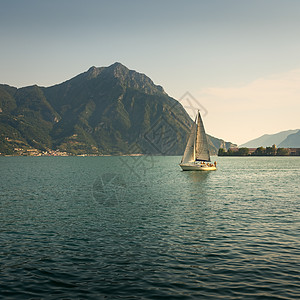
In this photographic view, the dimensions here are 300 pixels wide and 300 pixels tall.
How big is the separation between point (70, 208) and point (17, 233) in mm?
14833

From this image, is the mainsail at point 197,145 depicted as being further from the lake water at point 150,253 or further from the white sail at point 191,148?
the lake water at point 150,253

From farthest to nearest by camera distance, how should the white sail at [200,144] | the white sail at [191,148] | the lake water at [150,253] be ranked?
the white sail at [200,144]
the white sail at [191,148]
the lake water at [150,253]

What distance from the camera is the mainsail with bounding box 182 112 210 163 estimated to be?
123m

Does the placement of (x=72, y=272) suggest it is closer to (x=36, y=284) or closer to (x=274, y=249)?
(x=36, y=284)

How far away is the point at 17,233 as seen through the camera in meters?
30.0

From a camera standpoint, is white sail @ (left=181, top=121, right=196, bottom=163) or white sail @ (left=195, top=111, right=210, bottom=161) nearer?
white sail @ (left=181, top=121, right=196, bottom=163)

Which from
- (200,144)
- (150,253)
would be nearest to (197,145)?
(200,144)

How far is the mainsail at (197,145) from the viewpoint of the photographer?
123 metres

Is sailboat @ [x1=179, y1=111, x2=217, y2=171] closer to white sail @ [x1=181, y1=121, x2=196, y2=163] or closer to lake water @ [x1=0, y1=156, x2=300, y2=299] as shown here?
white sail @ [x1=181, y1=121, x2=196, y2=163]

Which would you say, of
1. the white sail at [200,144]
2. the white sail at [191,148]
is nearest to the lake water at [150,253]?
the white sail at [191,148]

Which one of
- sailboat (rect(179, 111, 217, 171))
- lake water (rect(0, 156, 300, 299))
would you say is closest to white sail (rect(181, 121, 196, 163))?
sailboat (rect(179, 111, 217, 171))

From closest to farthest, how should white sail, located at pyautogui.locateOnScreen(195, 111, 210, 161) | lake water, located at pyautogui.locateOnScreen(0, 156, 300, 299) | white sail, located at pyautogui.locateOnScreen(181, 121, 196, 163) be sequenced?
lake water, located at pyautogui.locateOnScreen(0, 156, 300, 299) < white sail, located at pyautogui.locateOnScreen(181, 121, 196, 163) < white sail, located at pyautogui.locateOnScreen(195, 111, 210, 161)

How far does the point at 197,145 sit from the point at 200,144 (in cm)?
143

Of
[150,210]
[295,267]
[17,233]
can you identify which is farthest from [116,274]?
[150,210]
